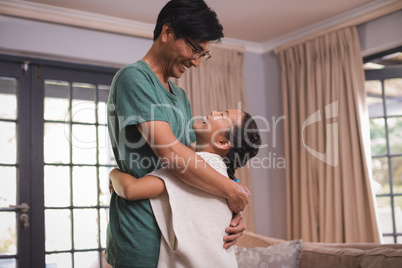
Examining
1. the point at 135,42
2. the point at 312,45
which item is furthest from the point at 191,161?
the point at 312,45

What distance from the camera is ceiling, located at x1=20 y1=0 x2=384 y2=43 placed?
3.90 m

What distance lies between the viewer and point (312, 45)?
4570mm

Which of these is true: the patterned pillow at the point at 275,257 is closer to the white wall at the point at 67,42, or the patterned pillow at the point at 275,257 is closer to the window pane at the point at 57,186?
the window pane at the point at 57,186

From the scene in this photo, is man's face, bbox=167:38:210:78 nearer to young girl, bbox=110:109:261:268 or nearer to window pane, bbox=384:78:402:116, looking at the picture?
young girl, bbox=110:109:261:268

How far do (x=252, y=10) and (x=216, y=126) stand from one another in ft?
8.96

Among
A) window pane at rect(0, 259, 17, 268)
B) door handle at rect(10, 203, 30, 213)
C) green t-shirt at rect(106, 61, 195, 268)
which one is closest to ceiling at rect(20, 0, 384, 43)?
door handle at rect(10, 203, 30, 213)

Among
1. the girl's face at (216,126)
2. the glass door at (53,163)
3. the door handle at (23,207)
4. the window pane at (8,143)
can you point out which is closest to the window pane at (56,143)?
the glass door at (53,163)

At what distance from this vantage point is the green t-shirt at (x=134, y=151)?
1312 millimetres

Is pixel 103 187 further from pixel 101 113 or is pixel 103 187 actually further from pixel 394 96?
pixel 394 96

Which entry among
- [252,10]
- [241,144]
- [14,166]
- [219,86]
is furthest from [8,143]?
[241,144]

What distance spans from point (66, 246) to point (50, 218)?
273 mm

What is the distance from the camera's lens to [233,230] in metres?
1.41

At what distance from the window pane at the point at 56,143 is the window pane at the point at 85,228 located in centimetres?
47

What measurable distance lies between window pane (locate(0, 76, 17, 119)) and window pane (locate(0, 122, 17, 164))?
0.26 ft
